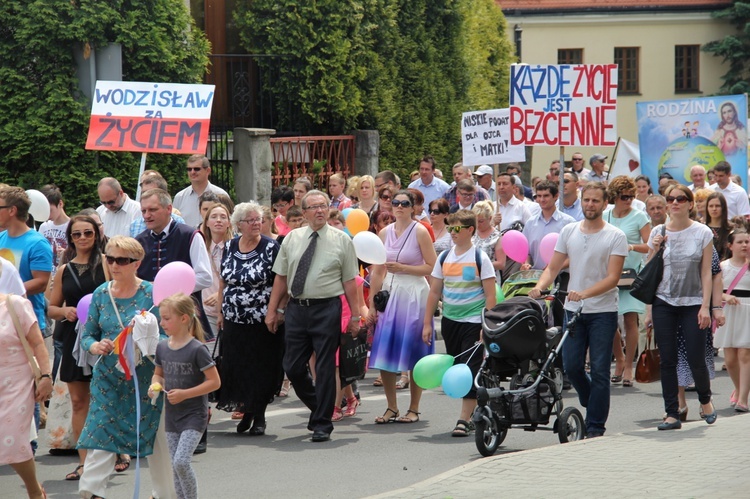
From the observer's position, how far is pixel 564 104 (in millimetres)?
14523

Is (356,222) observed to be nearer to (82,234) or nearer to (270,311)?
(270,311)

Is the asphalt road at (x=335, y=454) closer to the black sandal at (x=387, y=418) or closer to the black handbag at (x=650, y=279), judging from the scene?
the black sandal at (x=387, y=418)

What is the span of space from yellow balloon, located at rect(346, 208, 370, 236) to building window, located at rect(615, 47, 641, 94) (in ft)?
Answer: 127

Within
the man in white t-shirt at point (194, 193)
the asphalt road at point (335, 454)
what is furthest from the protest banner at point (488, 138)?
the asphalt road at point (335, 454)

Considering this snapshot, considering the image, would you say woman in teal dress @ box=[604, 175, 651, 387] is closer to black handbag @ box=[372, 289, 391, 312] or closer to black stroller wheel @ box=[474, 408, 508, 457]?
black handbag @ box=[372, 289, 391, 312]

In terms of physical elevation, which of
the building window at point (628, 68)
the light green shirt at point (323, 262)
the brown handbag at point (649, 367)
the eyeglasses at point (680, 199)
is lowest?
the brown handbag at point (649, 367)

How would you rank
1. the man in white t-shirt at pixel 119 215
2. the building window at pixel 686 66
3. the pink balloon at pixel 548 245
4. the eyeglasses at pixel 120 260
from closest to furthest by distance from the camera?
1. the eyeglasses at pixel 120 260
2. the man in white t-shirt at pixel 119 215
3. the pink balloon at pixel 548 245
4. the building window at pixel 686 66

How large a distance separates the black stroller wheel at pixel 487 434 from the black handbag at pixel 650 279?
167cm

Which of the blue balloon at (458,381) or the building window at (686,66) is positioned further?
the building window at (686,66)

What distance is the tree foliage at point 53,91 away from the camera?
1562cm

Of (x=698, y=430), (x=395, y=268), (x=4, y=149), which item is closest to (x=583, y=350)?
(x=698, y=430)

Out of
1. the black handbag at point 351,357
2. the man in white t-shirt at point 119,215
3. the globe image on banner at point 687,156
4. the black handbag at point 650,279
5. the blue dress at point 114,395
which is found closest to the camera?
the blue dress at point 114,395

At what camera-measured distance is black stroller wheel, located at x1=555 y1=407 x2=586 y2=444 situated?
9.05 meters

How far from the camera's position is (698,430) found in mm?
9547
